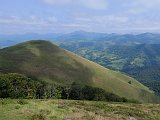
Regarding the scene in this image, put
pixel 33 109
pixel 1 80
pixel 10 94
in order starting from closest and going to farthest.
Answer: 1. pixel 33 109
2. pixel 10 94
3. pixel 1 80

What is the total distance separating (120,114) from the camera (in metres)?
33.1

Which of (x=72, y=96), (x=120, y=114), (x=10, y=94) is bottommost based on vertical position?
(x=72, y=96)

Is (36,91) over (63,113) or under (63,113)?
under

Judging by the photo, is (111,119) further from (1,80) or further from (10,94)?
(1,80)

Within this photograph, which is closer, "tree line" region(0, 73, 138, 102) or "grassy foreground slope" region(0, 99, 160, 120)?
"grassy foreground slope" region(0, 99, 160, 120)

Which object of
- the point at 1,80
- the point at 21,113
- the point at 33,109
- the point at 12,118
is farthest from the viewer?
the point at 1,80

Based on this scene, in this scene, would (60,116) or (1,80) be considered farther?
(1,80)

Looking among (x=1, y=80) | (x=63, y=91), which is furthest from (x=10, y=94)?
(x=63, y=91)

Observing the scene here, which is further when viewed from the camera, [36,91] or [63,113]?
[36,91]

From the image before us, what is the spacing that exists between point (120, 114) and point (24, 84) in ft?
308

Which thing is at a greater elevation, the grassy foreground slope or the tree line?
the grassy foreground slope

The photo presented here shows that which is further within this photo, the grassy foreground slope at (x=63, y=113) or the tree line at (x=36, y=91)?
the tree line at (x=36, y=91)

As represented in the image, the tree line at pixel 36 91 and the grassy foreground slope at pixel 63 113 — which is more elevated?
the grassy foreground slope at pixel 63 113

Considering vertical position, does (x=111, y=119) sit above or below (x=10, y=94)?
above
